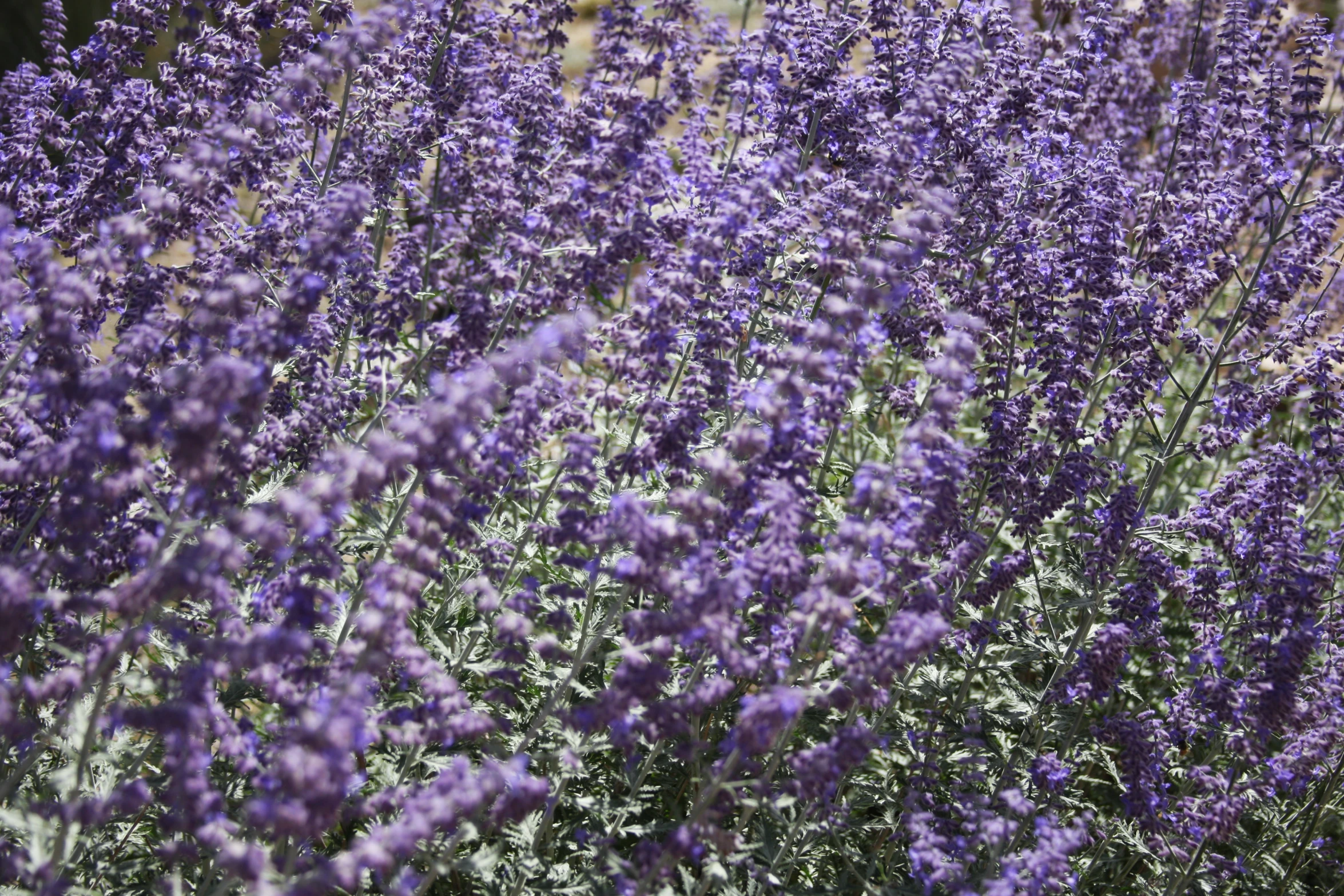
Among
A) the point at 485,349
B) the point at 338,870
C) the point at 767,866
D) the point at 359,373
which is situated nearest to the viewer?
the point at 338,870

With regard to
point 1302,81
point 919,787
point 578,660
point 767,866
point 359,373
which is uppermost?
point 1302,81

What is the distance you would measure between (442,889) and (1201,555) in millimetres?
4436

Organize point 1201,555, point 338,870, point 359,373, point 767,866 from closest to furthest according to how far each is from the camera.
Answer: point 338,870
point 767,866
point 1201,555
point 359,373

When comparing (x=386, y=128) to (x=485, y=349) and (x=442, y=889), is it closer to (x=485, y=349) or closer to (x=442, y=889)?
(x=485, y=349)

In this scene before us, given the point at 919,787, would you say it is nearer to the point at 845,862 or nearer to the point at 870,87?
the point at 845,862

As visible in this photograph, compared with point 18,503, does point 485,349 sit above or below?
above

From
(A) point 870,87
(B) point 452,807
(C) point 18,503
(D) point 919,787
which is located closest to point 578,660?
(B) point 452,807

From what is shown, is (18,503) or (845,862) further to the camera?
(845,862)

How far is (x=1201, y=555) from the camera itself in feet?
18.7

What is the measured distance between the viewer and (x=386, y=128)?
19.2ft

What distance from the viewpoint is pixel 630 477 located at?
200 inches

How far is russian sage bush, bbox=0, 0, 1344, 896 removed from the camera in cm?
397

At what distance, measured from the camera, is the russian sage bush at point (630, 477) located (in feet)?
13.0

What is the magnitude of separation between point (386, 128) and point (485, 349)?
1872 mm
